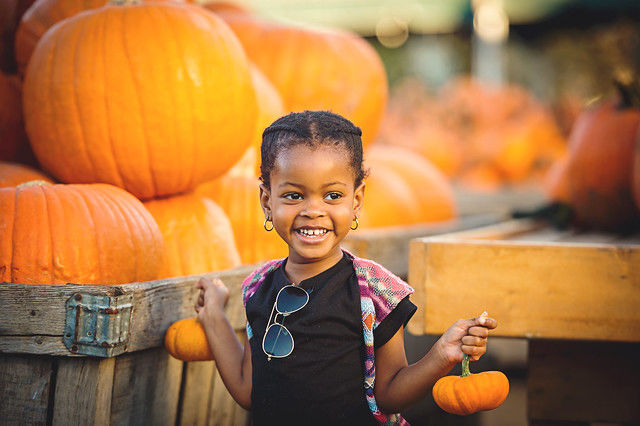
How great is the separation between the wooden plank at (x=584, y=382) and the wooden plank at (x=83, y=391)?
138 centimetres

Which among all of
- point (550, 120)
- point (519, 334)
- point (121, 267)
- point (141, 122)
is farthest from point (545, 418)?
point (550, 120)

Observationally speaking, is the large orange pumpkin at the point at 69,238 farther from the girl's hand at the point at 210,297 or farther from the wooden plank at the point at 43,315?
the girl's hand at the point at 210,297

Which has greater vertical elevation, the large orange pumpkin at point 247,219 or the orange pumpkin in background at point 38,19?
the orange pumpkin in background at point 38,19

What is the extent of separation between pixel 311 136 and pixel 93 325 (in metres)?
0.67

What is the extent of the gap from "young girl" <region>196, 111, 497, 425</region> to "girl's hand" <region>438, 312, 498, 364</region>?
7cm

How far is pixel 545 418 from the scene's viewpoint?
2.34 meters

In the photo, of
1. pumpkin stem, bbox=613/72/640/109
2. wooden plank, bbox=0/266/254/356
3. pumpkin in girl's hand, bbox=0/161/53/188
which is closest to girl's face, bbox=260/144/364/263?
wooden plank, bbox=0/266/254/356

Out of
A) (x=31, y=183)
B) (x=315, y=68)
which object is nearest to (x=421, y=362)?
(x=31, y=183)

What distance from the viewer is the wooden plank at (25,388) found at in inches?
65.8

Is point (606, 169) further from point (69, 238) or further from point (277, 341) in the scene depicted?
point (69, 238)

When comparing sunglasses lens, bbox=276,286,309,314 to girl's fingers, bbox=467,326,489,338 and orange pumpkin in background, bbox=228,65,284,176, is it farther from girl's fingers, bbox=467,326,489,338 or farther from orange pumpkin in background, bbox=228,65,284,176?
orange pumpkin in background, bbox=228,65,284,176

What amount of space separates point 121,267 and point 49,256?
185 mm

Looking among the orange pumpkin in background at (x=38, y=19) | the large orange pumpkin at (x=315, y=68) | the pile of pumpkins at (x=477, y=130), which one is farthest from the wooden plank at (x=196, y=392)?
the pile of pumpkins at (x=477, y=130)

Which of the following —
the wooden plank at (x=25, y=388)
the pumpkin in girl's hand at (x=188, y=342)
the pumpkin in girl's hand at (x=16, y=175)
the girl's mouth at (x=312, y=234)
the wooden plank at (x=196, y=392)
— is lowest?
the wooden plank at (x=196, y=392)
